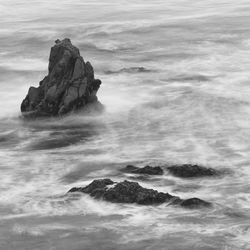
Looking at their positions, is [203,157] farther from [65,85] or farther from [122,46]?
[122,46]

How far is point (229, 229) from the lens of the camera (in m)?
21.6

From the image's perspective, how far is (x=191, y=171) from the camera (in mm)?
26844

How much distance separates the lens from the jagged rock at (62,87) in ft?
121

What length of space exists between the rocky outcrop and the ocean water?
0.35 metres

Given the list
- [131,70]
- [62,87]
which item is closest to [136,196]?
[62,87]

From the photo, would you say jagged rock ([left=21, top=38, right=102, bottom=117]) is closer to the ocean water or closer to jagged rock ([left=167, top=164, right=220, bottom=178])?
the ocean water

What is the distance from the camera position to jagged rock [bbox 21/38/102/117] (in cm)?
3697

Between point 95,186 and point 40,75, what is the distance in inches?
977

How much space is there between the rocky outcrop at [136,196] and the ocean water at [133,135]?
0.35m

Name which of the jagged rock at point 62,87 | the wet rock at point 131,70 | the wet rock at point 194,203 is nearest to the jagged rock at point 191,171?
the wet rock at point 194,203

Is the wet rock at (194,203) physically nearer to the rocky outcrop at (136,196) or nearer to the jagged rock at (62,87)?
the rocky outcrop at (136,196)

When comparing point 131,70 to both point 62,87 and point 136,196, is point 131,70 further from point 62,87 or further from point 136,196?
point 136,196

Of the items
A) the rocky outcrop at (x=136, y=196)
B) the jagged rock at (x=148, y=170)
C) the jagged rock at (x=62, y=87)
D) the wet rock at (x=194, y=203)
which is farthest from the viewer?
the jagged rock at (x=62, y=87)

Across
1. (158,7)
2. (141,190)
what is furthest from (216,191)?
(158,7)
